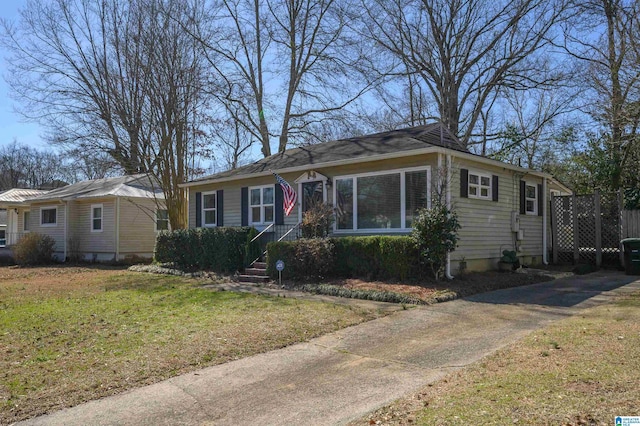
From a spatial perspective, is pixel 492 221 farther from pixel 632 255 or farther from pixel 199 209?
pixel 199 209

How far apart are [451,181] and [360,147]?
3.68 m

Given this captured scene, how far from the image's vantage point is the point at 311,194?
15125mm

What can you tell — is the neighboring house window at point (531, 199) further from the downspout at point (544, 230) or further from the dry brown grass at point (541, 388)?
the dry brown grass at point (541, 388)

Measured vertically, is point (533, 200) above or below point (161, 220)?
above

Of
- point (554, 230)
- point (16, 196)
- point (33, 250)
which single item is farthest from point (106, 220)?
point (554, 230)

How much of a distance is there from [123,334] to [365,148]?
366 inches

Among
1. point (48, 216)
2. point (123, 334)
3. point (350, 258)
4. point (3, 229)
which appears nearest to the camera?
point (123, 334)

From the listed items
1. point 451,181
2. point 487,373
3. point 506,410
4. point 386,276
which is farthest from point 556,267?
point 506,410

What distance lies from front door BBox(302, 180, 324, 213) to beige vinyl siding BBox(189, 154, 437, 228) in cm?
27

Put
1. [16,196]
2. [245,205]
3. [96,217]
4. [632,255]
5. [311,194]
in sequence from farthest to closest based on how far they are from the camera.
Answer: [16,196]
[96,217]
[245,205]
[311,194]
[632,255]

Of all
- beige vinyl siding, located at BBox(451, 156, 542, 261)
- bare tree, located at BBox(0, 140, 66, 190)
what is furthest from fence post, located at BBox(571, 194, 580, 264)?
bare tree, located at BBox(0, 140, 66, 190)

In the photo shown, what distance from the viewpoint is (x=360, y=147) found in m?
15.0

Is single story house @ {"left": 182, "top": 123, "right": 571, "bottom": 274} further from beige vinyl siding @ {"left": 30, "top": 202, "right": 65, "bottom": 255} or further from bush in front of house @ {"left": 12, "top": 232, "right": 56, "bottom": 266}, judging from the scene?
beige vinyl siding @ {"left": 30, "top": 202, "right": 65, "bottom": 255}

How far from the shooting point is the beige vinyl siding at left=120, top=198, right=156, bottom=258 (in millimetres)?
22312
